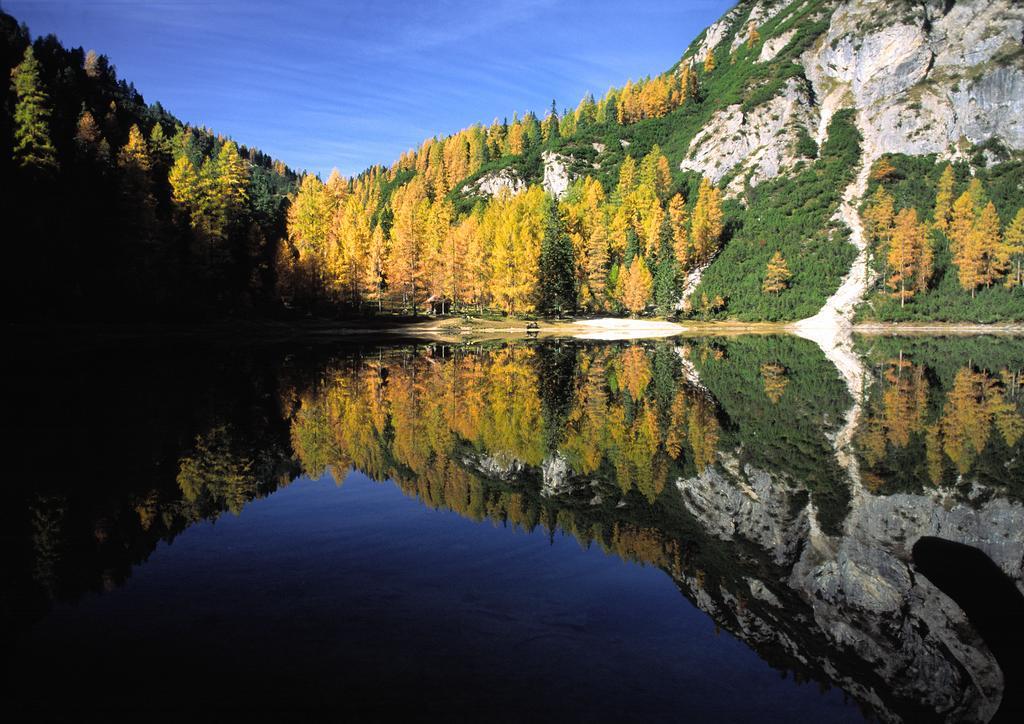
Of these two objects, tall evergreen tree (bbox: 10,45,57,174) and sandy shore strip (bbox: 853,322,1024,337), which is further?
sandy shore strip (bbox: 853,322,1024,337)

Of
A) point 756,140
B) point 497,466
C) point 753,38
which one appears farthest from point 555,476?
point 753,38

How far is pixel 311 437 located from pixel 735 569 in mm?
11852

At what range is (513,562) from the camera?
31.0 feet

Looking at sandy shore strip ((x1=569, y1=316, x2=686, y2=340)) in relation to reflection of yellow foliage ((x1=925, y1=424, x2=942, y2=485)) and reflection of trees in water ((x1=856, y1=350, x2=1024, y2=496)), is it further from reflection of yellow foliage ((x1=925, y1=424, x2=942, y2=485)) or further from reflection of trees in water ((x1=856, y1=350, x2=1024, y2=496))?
reflection of yellow foliage ((x1=925, y1=424, x2=942, y2=485))

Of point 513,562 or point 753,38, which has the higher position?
point 753,38

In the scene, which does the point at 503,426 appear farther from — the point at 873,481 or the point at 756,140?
the point at 756,140

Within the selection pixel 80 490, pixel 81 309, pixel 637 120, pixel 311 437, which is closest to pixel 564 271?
pixel 81 309

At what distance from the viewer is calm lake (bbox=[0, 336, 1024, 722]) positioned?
6086 millimetres

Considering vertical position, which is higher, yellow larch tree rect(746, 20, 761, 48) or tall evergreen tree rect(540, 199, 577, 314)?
yellow larch tree rect(746, 20, 761, 48)

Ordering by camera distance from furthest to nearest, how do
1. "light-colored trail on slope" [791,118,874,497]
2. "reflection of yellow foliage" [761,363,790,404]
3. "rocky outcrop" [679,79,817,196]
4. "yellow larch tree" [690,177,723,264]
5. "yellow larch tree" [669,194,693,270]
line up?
"rocky outcrop" [679,79,817,196] → "yellow larch tree" [690,177,723,264] → "yellow larch tree" [669,194,693,270] → "reflection of yellow foliage" [761,363,790,404] → "light-colored trail on slope" [791,118,874,497]

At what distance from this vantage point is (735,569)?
30.1 feet

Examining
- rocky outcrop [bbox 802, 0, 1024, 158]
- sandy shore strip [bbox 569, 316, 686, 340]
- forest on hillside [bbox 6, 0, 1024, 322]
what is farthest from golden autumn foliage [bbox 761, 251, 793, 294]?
rocky outcrop [bbox 802, 0, 1024, 158]

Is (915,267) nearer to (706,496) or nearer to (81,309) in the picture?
(706,496)

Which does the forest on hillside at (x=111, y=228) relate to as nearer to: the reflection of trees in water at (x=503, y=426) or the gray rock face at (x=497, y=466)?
the reflection of trees in water at (x=503, y=426)
